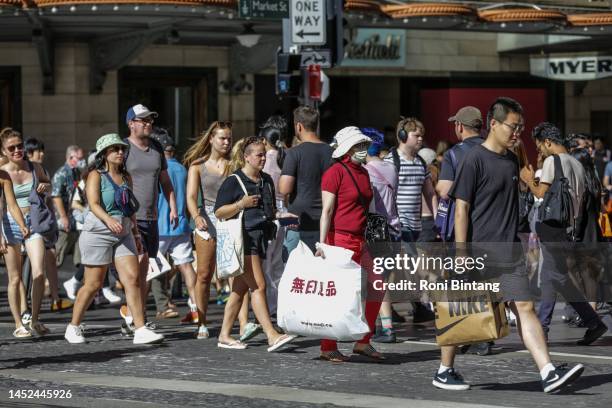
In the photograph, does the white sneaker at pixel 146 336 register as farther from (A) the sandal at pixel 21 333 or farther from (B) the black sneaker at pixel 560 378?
(B) the black sneaker at pixel 560 378

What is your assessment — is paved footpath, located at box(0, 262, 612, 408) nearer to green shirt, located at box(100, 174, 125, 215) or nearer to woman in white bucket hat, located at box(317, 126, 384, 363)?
woman in white bucket hat, located at box(317, 126, 384, 363)

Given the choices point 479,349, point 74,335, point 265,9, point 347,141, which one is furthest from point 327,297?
point 265,9

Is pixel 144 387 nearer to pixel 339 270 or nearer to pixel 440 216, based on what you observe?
pixel 339 270

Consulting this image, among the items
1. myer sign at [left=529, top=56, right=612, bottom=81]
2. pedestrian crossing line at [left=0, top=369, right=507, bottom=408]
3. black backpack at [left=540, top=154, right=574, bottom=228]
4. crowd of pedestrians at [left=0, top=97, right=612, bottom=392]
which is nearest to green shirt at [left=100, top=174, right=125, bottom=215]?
crowd of pedestrians at [left=0, top=97, right=612, bottom=392]

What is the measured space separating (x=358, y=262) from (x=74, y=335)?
252 cm

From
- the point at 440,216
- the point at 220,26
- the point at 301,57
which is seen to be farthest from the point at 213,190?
A: the point at 220,26

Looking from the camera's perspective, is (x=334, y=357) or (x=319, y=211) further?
(x=319, y=211)

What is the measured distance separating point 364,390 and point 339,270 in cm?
98

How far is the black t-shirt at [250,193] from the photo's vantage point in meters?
10.8

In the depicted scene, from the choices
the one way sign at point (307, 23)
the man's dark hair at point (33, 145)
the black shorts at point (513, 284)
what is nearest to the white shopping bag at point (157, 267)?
the man's dark hair at point (33, 145)

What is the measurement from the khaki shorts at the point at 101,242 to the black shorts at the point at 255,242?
3.30ft

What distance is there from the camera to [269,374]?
952 centimetres

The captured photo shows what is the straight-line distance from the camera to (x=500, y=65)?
90.1ft

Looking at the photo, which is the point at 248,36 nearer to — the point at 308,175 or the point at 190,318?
the point at 190,318
